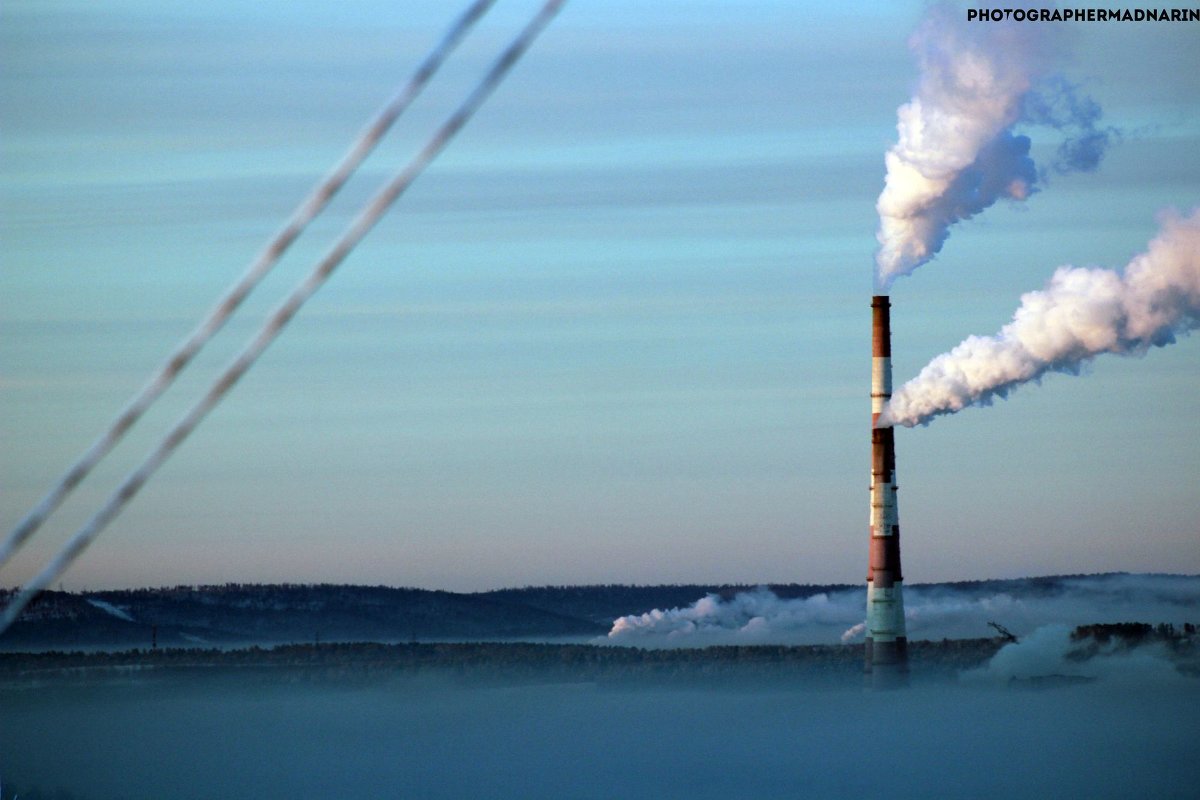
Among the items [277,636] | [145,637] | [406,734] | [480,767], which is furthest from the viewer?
[277,636]

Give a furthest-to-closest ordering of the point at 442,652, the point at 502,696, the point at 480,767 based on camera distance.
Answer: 1. the point at 442,652
2. the point at 502,696
3. the point at 480,767

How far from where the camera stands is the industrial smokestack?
47875 millimetres

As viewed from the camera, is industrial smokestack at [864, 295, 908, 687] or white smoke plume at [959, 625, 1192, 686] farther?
white smoke plume at [959, 625, 1192, 686]

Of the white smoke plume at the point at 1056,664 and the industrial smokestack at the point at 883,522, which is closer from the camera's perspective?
the industrial smokestack at the point at 883,522

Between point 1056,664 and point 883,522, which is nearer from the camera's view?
point 883,522

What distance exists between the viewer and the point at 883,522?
4803 cm

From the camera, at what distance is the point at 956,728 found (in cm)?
6041

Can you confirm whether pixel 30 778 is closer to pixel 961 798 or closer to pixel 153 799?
pixel 153 799

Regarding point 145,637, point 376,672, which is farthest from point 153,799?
point 145,637

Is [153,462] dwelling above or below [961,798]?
above

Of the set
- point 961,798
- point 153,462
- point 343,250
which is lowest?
point 961,798

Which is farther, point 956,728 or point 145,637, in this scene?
point 145,637

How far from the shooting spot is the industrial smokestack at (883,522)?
4788cm

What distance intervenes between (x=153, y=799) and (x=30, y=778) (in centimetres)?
368
